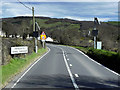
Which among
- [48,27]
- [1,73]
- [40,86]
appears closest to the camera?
[40,86]

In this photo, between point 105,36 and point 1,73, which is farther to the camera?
point 105,36

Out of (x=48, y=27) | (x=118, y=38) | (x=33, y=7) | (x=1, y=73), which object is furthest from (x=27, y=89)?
(x=48, y=27)

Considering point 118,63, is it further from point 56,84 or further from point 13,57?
point 13,57

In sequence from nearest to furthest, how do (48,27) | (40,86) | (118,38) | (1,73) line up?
(40,86) → (1,73) → (118,38) → (48,27)

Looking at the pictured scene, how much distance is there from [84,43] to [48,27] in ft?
227

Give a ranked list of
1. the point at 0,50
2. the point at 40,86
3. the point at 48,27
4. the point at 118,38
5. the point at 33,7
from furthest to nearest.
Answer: the point at 48,27 < the point at 118,38 < the point at 33,7 < the point at 0,50 < the point at 40,86

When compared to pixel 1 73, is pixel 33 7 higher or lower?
higher

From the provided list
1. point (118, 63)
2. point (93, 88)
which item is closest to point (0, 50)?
point (93, 88)

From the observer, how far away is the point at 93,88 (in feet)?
30.9

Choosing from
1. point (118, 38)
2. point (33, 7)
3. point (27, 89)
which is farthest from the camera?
point (118, 38)

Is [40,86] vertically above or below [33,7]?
below

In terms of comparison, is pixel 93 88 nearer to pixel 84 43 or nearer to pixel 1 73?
pixel 1 73

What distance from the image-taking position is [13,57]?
1920 cm

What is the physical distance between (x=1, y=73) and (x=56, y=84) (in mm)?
4172
